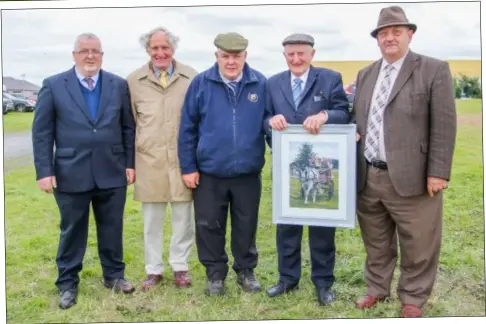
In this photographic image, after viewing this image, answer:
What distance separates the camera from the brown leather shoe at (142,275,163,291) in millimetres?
5018

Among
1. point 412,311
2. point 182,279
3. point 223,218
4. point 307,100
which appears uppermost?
point 307,100

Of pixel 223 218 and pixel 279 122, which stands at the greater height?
pixel 279 122

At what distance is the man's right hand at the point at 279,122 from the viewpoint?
4.36 meters

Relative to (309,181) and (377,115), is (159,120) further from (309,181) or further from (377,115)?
(377,115)

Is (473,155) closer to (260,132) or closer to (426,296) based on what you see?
(426,296)

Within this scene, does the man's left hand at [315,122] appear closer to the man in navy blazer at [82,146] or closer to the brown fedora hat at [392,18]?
the brown fedora hat at [392,18]

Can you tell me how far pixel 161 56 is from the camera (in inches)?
184

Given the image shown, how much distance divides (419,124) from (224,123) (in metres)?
1.45

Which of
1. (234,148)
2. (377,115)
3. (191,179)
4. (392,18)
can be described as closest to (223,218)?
(191,179)

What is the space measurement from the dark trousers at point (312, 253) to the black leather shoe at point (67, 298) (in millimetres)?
1733

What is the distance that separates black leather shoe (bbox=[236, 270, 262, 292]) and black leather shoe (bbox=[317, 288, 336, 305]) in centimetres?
53

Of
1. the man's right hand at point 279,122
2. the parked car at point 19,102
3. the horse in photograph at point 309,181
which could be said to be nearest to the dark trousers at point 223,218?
the horse in photograph at point 309,181

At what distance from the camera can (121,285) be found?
495cm

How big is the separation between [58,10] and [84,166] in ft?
4.62
